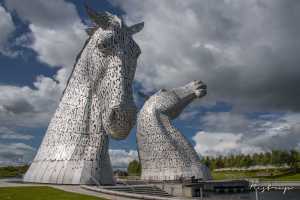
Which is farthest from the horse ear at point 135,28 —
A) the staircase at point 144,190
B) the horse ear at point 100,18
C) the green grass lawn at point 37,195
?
the green grass lawn at point 37,195

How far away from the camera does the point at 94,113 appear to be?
18531 mm

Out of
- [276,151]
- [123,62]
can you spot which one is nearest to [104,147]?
[123,62]

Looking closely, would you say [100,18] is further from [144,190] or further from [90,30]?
[144,190]

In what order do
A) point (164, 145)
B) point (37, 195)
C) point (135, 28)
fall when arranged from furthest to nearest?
1. point (164, 145)
2. point (135, 28)
3. point (37, 195)

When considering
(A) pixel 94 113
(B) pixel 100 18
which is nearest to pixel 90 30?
(B) pixel 100 18

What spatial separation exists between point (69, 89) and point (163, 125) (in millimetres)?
12107

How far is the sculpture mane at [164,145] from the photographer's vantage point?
28.5 meters

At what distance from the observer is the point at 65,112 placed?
62.1ft

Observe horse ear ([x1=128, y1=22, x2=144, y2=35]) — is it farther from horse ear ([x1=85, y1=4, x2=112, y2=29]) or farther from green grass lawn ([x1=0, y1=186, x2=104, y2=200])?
green grass lawn ([x1=0, y1=186, x2=104, y2=200])

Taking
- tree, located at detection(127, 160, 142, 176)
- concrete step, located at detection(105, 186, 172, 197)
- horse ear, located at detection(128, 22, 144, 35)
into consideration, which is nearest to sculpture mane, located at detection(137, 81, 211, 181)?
concrete step, located at detection(105, 186, 172, 197)

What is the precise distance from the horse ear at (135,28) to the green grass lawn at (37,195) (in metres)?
9.32

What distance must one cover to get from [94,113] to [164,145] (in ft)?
38.0

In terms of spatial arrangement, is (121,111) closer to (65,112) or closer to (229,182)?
(65,112)

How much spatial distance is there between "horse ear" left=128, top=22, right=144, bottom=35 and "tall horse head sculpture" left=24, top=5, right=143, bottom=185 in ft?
0.18
